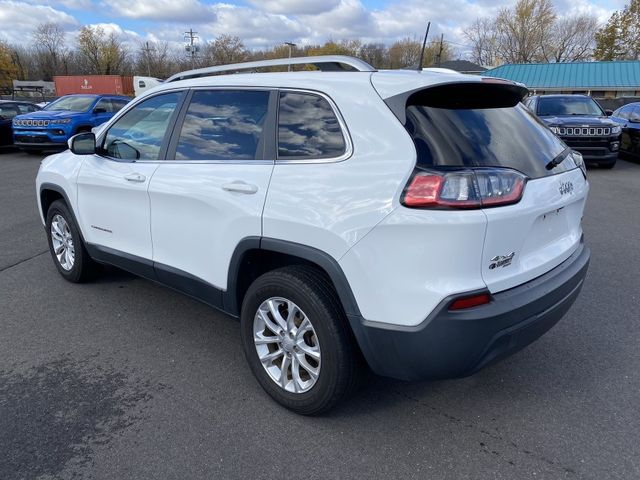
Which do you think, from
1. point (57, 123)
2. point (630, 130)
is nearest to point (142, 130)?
point (57, 123)

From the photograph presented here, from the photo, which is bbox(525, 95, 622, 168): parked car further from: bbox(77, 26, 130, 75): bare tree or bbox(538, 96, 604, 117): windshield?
bbox(77, 26, 130, 75): bare tree

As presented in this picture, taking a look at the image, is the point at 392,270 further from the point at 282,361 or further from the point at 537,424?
the point at 537,424

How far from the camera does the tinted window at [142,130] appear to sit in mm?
3479

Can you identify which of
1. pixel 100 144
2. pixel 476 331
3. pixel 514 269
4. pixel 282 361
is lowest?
pixel 282 361

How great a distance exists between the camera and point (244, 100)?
2984mm

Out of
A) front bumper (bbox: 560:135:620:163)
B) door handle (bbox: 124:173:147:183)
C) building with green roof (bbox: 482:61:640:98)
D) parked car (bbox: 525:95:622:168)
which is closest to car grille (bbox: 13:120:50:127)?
door handle (bbox: 124:173:147:183)

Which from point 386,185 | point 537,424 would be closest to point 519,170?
point 386,185

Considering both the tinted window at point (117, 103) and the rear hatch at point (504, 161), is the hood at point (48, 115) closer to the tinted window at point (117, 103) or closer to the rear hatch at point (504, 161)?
the tinted window at point (117, 103)

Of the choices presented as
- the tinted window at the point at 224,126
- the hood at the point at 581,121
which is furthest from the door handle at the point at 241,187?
the hood at the point at 581,121

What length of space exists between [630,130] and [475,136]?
1324cm

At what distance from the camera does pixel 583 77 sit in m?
42.9

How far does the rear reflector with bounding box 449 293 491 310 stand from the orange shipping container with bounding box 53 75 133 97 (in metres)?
45.9

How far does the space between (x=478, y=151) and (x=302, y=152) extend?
890 mm

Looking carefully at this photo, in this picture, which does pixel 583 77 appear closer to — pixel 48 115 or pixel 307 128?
pixel 48 115
